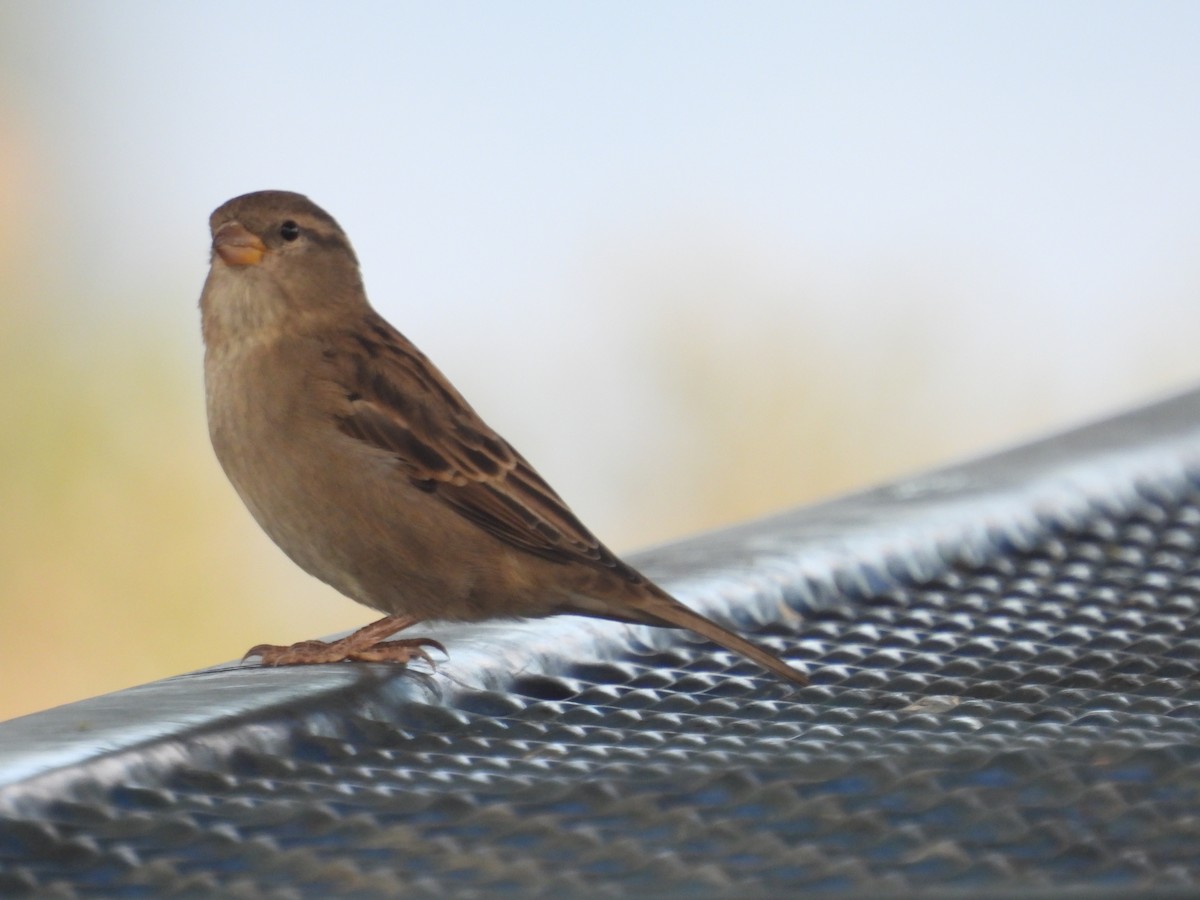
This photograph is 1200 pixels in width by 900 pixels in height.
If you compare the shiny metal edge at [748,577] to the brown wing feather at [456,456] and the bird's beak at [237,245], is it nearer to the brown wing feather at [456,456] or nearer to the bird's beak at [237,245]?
the brown wing feather at [456,456]

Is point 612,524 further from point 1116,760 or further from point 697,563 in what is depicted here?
point 1116,760

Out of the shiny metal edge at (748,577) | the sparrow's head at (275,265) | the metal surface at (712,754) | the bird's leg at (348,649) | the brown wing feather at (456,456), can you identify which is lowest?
the metal surface at (712,754)

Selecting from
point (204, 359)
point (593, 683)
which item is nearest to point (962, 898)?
point (593, 683)

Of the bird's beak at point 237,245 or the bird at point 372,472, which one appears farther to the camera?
the bird's beak at point 237,245

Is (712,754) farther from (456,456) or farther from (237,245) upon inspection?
(237,245)

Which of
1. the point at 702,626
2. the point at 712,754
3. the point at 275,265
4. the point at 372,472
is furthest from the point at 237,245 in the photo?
the point at 712,754

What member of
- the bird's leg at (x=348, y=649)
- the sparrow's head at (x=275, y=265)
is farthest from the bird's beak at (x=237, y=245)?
the bird's leg at (x=348, y=649)

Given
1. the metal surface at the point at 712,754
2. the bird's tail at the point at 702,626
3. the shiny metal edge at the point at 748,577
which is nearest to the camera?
the metal surface at the point at 712,754
